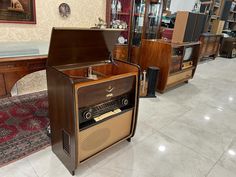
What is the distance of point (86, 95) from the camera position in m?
1.23

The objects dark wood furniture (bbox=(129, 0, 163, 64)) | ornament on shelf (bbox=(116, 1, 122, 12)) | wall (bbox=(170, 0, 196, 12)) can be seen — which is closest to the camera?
ornament on shelf (bbox=(116, 1, 122, 12))

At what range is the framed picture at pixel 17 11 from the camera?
2161 mm

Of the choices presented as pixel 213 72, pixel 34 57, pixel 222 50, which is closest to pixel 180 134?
pixel 34 57

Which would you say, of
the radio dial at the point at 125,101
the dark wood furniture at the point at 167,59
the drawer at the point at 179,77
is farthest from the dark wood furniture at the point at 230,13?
the radio dial at the point at 125,101

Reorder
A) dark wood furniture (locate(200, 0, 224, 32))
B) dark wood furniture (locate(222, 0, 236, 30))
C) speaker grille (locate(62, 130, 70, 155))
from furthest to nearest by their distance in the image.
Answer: dark wood furniture (locate(222, 0, 236, 30)), dark wood furniture (locate(200, 0, 224, 32)), speaker grille (locate(62, 130, 70, 155))

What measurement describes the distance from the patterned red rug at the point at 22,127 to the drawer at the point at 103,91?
2.64 ft

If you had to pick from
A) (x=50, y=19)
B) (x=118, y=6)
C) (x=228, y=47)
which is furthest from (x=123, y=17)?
(x=228, y=47)

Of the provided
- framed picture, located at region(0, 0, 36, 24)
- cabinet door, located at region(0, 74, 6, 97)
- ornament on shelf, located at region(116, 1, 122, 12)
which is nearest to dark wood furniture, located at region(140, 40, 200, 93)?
ornament on shelf, located at region(116, 1, 122, 12)

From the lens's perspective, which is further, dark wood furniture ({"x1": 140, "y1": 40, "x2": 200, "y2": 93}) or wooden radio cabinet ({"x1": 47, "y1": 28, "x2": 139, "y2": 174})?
dark wood furniture ({"x1": 140, "y1": 40, "x2": 200, "y2": 93})

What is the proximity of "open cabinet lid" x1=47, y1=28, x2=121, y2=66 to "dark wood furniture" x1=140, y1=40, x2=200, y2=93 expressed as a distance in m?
1.43

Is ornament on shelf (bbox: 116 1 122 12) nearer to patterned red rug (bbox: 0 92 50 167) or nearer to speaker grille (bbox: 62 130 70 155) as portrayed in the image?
patterned red rug (bbox: 0 92 50 167)

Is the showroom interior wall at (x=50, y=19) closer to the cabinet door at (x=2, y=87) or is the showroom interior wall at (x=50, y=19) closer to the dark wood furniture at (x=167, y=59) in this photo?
the dark wood furniture at (x=167, y=59)

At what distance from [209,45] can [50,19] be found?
16.0 feet

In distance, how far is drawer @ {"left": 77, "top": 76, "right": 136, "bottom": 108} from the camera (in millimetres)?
1220
